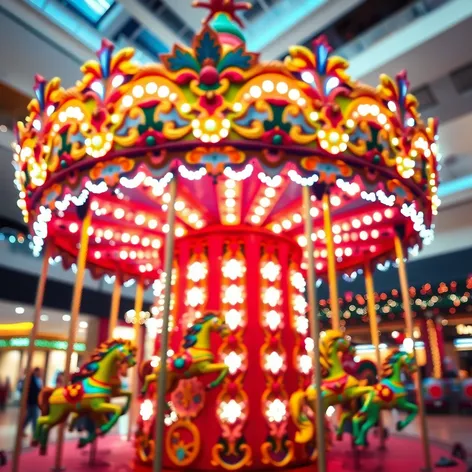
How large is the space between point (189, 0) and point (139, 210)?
5.52 meters

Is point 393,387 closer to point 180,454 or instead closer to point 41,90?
point 180,454

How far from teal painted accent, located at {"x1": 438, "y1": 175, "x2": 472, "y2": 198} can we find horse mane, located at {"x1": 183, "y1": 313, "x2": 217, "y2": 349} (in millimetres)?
10818

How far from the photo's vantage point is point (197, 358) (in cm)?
438

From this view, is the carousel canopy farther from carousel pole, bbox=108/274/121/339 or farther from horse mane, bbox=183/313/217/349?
carousel pole, bbox=108/274/121/339

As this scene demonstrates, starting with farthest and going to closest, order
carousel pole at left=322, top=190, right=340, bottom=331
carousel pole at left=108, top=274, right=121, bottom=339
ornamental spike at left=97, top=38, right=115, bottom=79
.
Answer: carousel pole at left=108, top=274, right=121, bottom=339
carousel pole at left=322, top=190, right=340, bottom=331
ornamental spike at left=97, top=38, right=115, bottom=79

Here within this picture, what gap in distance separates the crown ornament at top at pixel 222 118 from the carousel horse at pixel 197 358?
1.55 meters

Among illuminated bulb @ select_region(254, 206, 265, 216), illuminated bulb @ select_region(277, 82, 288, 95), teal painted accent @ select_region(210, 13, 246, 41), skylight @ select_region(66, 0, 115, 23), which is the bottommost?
illuminated bulb @ select_region(254, 206, 265, 216)

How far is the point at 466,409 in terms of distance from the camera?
46.8ft

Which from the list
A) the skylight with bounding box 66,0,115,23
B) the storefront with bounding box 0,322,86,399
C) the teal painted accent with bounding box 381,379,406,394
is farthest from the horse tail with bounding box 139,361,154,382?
the storefront with bounding box 0,322,86,399

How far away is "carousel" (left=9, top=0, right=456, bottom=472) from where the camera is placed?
12.9 feet

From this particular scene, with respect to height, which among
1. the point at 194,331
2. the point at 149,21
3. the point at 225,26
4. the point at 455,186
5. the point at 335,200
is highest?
the point at 149,21

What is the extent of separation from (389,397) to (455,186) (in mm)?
10682

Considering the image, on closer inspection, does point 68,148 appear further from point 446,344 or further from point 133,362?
point 446,344

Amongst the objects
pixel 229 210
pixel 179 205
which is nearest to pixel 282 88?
pixel 229 210
